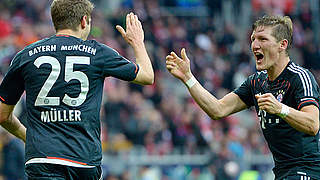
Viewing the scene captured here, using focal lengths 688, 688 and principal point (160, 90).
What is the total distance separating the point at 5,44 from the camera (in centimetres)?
1445

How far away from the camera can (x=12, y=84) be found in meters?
5.86

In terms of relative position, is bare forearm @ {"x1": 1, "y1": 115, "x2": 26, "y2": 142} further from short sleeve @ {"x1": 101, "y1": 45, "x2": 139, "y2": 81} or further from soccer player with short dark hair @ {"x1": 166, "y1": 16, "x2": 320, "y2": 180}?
soccer player with short dark hair @ {"x1": 166, "y1": 16, "x2": 320, "y2": 180}

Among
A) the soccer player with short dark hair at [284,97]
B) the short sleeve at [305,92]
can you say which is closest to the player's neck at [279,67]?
the soccer player with short dark hair at [284,97]

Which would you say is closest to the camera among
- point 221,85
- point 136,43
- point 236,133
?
point 136,43

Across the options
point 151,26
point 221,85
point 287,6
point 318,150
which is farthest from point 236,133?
point 318,150

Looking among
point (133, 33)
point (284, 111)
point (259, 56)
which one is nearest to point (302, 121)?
point (284, 111)

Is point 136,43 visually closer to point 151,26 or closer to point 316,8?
point 151,26

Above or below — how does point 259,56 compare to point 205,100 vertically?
above

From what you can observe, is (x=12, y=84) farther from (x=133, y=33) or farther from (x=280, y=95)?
(x=280, y=95)

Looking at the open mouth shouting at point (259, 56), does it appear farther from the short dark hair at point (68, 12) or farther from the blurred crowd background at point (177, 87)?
the blurred crowd background at point (177, 87)

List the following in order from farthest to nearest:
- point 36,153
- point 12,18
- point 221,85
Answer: point 221,85
point 12,18
point 36,153

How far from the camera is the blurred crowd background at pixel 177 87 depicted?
1377cm

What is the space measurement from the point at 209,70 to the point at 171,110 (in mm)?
3185

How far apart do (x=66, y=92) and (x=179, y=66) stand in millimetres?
1479
